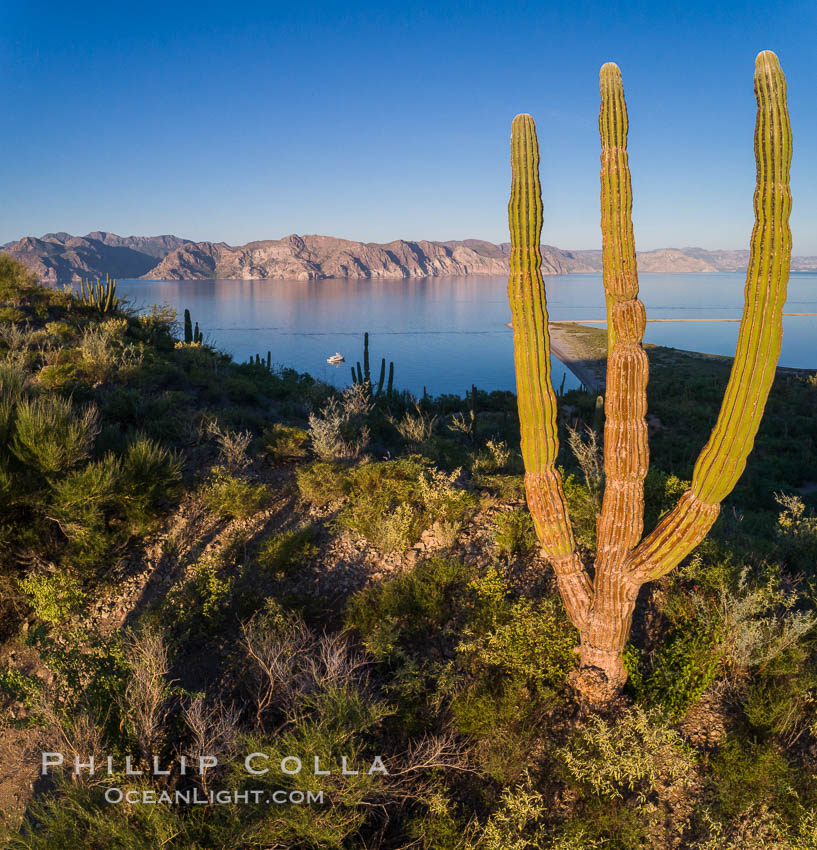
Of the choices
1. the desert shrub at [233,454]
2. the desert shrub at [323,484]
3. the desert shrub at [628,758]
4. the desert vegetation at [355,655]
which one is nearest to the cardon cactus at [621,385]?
the desert shrub at [628,758]

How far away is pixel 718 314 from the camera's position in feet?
297

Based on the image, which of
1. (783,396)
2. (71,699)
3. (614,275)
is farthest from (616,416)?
(783,396)

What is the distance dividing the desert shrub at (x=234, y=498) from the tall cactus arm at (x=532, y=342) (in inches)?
163

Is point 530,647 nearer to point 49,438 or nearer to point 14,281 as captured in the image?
point 49,438

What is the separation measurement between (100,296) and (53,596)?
14886 mm

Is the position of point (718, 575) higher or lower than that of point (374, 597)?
higher

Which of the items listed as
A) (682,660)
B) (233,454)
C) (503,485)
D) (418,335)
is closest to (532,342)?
(682,660)

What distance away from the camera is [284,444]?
8438 mm

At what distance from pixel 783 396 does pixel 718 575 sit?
25617 mm

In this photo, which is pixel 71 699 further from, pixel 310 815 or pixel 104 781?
pixel 310 815

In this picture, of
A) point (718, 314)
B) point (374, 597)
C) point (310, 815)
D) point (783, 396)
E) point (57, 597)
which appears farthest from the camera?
point (718, 314)

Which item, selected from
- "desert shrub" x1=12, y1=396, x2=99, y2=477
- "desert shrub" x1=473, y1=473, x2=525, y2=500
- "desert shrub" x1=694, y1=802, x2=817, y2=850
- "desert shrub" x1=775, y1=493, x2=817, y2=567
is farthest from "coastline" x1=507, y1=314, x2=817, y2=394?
"desert shrub" x1=694, y1=802, x2=817, y2=850

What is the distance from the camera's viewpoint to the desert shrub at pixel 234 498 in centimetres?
674

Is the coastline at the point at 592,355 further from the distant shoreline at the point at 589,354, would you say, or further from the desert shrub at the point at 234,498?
the desert shrub at the point at 234,498
